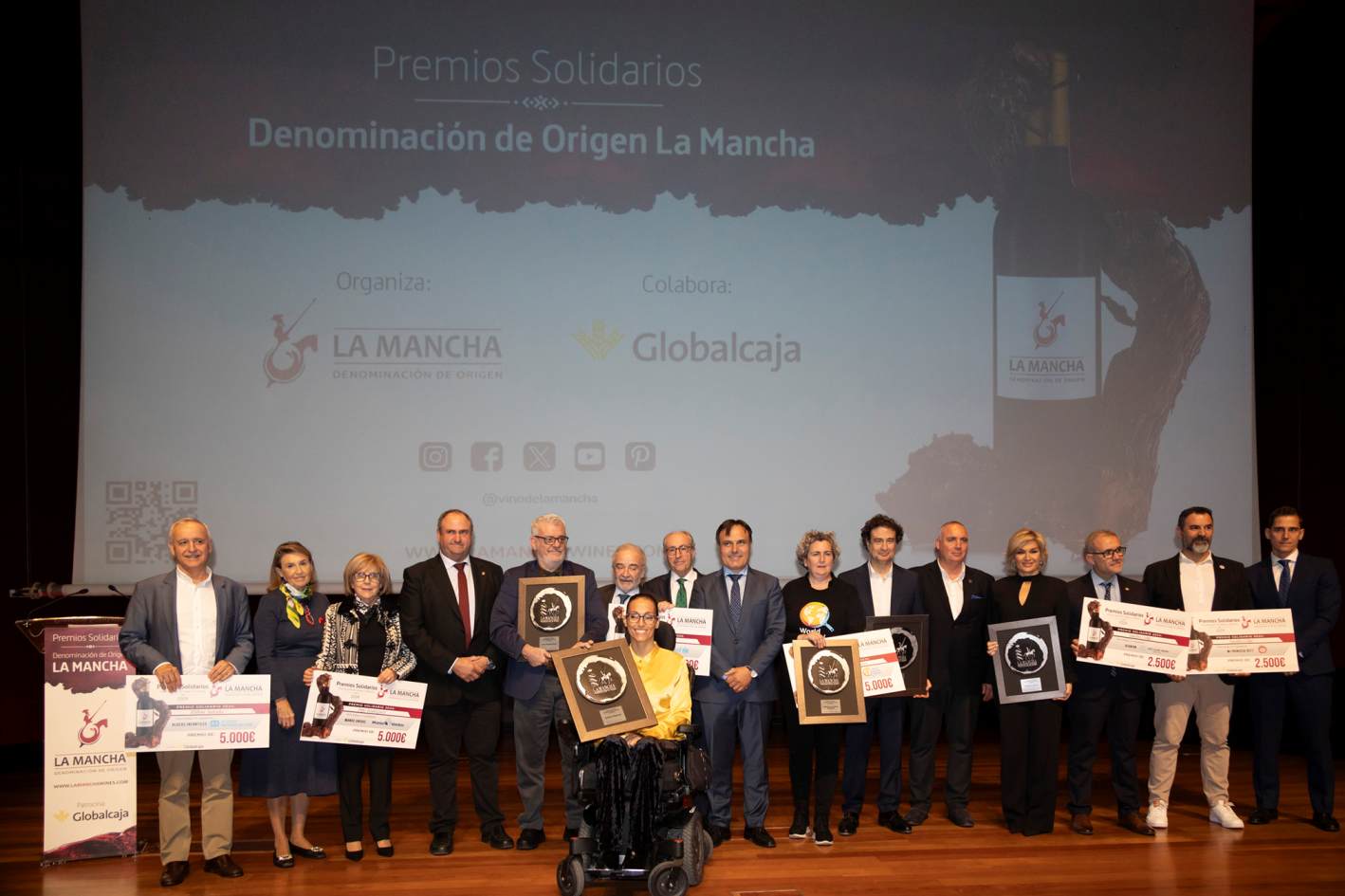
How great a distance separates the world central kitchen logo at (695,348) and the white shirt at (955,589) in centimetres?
185

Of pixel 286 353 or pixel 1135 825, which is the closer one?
pixel 1135 825

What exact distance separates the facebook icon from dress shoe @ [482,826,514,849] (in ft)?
7.34

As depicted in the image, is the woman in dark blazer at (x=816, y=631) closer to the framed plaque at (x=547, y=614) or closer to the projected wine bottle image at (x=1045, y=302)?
the framed plaque at (x=547, y=614)

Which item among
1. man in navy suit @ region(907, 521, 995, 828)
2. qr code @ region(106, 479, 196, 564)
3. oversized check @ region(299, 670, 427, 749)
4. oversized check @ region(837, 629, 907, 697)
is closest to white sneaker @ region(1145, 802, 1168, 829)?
man in navy suit @ region(907, 521, 995, 828)

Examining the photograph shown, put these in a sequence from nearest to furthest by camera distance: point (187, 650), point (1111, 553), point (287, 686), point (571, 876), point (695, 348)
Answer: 1. point (571, 876)
2. point (187, 650)
3. point (287, 686)
4. point (1111, 553)
5. point (695, 348)

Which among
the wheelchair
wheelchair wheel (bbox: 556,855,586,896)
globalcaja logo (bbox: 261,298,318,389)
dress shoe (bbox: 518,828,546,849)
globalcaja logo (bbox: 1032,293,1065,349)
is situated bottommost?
dress shoe (bbox: 518,828,546,849)

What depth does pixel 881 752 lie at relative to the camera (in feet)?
18.4

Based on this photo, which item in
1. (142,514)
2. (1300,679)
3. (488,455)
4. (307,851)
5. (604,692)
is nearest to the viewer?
(604,692)

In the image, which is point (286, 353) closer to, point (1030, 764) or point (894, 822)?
point (894, 822)

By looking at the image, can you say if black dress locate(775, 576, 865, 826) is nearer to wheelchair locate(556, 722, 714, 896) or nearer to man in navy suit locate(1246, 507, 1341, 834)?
wheelchair locate(556, 722, 714, 896)

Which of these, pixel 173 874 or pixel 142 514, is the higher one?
pixel 142 514

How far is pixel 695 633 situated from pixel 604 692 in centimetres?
78

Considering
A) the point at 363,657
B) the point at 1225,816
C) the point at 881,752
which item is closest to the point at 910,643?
the point at 881,752

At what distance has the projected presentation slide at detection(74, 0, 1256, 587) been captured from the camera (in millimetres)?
6695
